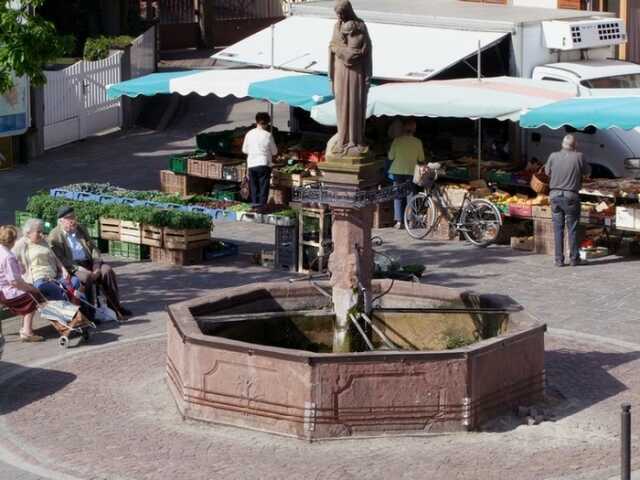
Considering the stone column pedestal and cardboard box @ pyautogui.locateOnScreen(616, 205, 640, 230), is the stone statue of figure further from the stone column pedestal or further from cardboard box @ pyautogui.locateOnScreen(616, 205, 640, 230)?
cardboard box @ pyautogui.locateOnScreen(616, 205, 640, 230)

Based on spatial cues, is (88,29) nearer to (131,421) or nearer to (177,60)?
(177,60)

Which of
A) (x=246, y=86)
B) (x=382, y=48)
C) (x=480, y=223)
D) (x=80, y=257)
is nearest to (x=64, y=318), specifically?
(x=80, y=257)

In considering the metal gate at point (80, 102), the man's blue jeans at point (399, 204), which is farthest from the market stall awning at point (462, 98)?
the metal gate at point (80, 102)

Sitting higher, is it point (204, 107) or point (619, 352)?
point (204, 107)

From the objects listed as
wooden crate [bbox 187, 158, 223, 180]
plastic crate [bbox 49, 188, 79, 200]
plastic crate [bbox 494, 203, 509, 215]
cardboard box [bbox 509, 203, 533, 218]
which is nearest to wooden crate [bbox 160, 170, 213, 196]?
wooden crate [bbox 187, 158, 223, 180]

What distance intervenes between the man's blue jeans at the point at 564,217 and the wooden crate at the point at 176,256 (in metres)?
4.60

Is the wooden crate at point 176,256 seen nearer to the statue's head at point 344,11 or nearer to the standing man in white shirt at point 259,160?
the standing man in white shirt at point 259,160

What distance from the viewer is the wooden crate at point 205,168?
79.2ft

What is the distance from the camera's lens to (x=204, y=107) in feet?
111

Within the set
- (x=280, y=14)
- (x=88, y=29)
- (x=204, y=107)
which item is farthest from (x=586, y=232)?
(x=280, y=14)

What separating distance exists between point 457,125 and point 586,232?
14.0 feet

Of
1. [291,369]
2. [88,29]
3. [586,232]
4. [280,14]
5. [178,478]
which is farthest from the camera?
[280,14]

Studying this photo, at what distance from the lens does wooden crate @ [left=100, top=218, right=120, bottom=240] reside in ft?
67.5

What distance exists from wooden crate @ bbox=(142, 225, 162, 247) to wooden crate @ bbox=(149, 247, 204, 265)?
0.36 feet
